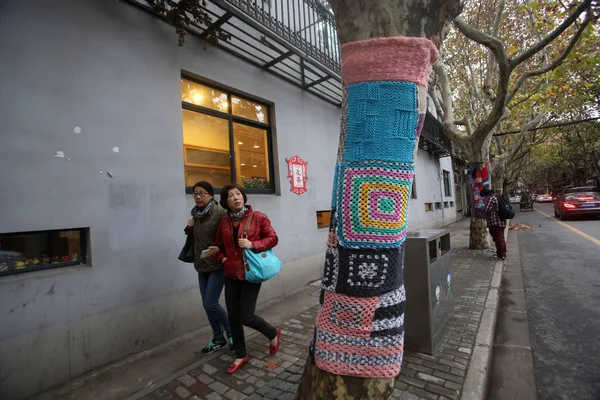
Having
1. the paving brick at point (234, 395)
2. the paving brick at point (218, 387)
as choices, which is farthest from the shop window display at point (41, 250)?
the paving brick at point (234, 395)

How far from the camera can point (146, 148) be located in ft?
12.4

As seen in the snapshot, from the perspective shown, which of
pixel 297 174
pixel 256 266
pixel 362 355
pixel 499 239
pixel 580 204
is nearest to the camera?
pixel 362 355

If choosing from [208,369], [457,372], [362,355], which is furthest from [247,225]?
[457,372]

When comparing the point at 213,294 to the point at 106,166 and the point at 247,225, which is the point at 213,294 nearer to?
the point at 247,225

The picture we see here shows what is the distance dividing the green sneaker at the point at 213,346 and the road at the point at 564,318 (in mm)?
3089

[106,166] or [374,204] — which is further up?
[106,166]

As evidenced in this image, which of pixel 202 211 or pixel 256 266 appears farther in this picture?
pixel 202 211

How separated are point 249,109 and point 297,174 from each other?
1.53 metres

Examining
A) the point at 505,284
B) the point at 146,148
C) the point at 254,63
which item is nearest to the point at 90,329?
the point at 146,148

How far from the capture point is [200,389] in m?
2.75

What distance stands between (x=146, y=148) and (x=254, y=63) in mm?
2609

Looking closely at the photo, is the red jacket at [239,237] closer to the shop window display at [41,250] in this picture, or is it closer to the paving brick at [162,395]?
the paving brick at [162,395]

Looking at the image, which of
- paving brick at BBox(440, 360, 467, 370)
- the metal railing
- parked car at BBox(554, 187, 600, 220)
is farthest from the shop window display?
parked car at BBox(554, 187, 600, 220)

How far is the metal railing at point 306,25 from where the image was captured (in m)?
5.27
